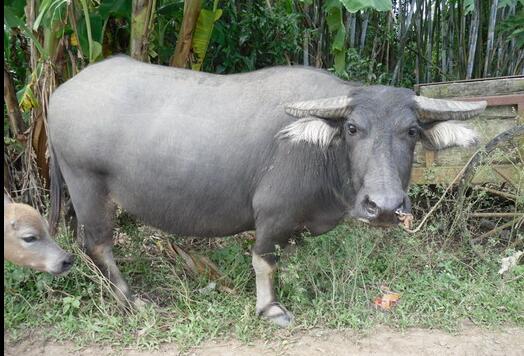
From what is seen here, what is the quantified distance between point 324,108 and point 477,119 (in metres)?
1.52

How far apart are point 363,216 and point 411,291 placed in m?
1.14

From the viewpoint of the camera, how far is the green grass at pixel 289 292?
3039mm

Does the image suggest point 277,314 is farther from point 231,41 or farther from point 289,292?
point 231,41

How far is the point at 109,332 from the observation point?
118 inches

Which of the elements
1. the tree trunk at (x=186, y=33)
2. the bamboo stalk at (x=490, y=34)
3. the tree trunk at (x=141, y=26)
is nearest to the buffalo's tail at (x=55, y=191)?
the tree trunk at (x=141, y=26)

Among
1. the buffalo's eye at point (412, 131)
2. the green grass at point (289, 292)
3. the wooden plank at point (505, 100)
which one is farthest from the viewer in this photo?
the wooden plank at point (505, 100)

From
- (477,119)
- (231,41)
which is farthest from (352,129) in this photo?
(231,41)

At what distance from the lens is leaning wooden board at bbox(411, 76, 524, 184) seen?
363 cm

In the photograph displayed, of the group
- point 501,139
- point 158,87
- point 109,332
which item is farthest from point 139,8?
point 501,139

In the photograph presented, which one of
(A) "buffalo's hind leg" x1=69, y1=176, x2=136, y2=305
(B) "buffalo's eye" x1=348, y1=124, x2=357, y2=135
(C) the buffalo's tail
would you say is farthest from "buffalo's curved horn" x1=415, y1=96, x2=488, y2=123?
(C) the buffalo's tail

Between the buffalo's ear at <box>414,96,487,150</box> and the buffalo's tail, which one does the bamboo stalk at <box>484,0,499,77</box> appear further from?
the buffalo's tail

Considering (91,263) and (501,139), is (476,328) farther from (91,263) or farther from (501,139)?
(91,263)

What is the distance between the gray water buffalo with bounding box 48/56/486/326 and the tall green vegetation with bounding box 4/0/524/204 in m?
0.68

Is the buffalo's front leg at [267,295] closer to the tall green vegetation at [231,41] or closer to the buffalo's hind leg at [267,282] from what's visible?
the buffalo's hind leg at [267,282]
